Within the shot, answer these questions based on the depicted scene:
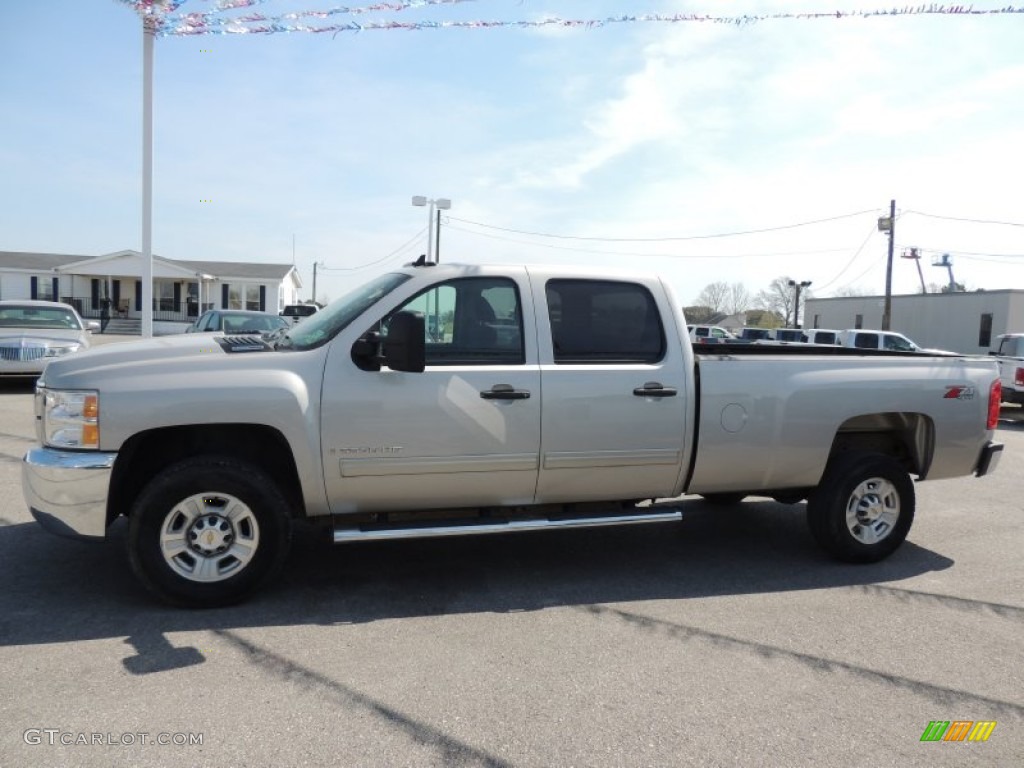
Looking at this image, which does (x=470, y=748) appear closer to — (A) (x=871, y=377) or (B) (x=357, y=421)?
(B) (x=357, y=421)

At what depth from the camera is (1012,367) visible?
1541cm

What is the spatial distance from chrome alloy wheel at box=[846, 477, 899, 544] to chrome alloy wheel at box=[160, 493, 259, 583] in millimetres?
3903

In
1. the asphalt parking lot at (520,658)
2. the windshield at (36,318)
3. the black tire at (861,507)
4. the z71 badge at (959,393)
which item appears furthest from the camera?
the windshield at (36,318)

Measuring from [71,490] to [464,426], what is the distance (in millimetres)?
2077

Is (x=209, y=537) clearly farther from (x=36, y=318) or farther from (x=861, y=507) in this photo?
(x=36, y=318)

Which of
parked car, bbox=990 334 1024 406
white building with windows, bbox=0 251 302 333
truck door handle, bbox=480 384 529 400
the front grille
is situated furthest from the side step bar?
white building with windows, bbox=0 251 302 333

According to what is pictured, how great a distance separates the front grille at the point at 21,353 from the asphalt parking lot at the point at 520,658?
28.1ft

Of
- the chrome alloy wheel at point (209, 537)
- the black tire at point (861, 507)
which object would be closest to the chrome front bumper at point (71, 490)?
the chrome alloy wheel at point (209, 537)

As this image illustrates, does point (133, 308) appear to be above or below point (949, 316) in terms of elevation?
below

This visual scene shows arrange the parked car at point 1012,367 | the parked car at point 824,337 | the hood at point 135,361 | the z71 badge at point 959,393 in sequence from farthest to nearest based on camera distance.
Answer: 1. the parked car at point 824,337
2. the parked car at point 1012,367
3. the z71 badge at point 959,393
4. the hood at point 135,361

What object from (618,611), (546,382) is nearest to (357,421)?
(546,382)

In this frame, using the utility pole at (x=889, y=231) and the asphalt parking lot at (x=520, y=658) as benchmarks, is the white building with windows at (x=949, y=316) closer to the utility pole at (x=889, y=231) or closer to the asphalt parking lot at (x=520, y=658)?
the utility pole at (x=889, y=231)

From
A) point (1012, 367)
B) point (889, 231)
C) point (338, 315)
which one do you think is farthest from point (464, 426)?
point (889, 231)

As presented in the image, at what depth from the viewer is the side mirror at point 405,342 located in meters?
4.14
